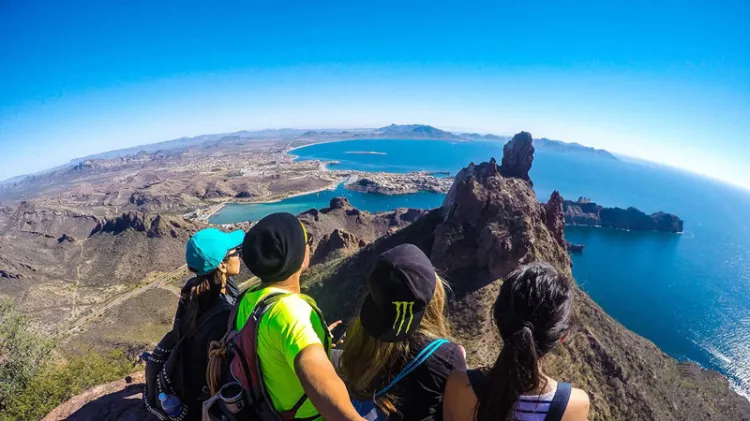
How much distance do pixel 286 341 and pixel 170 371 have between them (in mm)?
2426

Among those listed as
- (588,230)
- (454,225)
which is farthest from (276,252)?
(588,230)

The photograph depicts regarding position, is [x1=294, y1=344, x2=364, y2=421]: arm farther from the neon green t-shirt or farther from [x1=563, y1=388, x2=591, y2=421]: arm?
[x1=563, y1=388, x2=591, y2=421]: arm

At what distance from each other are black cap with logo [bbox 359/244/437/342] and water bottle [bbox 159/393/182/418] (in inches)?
115

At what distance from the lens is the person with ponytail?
105 inches

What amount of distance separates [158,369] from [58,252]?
10905 cm

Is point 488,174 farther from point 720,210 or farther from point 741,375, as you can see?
point 720,210

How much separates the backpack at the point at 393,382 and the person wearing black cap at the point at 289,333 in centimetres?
47

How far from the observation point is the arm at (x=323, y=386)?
234 cm

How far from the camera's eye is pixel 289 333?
2754mm

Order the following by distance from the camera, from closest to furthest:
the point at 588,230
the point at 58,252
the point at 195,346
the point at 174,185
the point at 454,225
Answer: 1. the point at 195,346
2. the point at 454,225
3. the point at 58,252
4. the point at 588,230
5. the point at 174,185

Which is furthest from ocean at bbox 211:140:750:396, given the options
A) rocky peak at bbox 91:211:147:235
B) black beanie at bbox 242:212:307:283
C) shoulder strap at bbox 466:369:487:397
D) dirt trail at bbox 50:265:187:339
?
black beanie at bbox 242:212:307:283

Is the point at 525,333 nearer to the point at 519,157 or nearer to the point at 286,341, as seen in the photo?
the point at 286,341

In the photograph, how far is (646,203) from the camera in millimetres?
177875

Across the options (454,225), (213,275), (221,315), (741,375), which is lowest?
(741,375)
